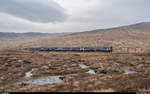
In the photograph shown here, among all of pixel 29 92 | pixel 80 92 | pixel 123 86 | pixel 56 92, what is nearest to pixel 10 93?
pixel 29 92

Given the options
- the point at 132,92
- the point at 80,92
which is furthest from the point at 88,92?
the point at 132,92

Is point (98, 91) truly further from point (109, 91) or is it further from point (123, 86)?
point (123, 86)

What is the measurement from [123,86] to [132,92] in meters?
2.33

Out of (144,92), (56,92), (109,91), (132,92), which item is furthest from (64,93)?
(144,92)

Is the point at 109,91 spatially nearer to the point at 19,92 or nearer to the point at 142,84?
the point at 142,84

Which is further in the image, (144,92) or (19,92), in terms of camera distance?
(19,92)

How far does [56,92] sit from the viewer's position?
54.0 ft

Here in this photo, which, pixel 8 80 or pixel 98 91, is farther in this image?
pixel 8 80

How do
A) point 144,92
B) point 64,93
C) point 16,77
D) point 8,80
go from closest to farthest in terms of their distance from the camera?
point 144,92
point 64,93
point 8,80
point 16,77

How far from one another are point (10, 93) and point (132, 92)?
14154mm

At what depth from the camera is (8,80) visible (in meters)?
25.4

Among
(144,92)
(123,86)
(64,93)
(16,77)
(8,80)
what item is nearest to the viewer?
(144,92)

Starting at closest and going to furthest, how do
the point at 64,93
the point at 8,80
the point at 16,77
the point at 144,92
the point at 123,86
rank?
the point at 144,92 < the point at 64,93 < the point at 123,86 < the point at 8,80 < the point at 16,77

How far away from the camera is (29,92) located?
16.7 meters
